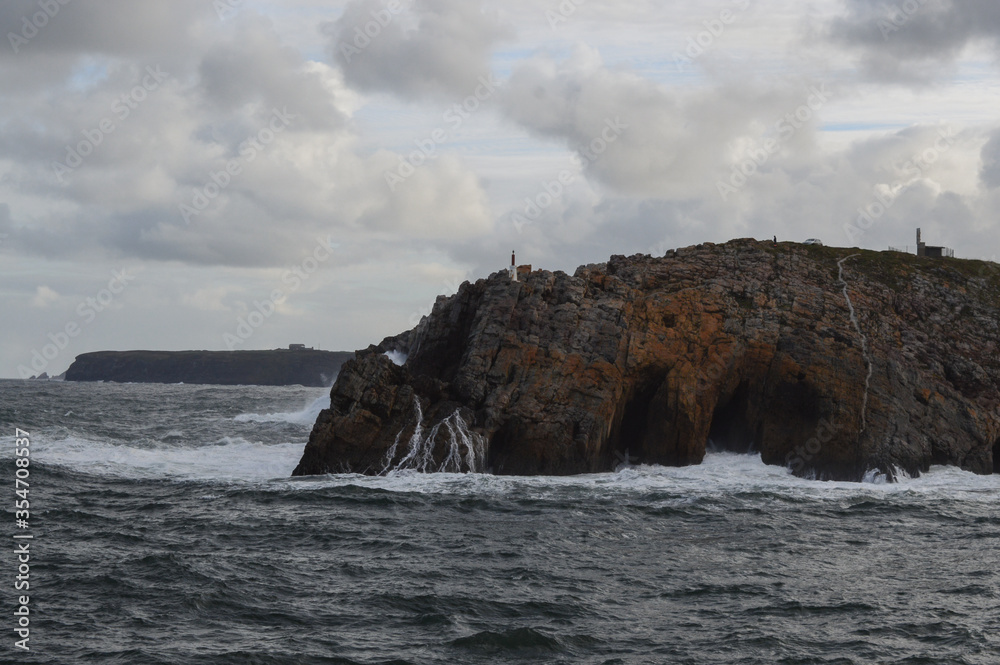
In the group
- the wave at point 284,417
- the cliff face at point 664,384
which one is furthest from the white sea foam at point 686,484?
the wave at point 284,417

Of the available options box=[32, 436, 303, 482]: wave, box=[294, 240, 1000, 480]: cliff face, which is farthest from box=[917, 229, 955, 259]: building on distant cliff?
box=[32, 436, 303, 482]: wave

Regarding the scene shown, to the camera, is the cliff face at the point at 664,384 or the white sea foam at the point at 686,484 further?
the cliff face at the point at 664,384

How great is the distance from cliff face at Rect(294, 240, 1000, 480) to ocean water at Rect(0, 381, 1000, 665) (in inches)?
73.2

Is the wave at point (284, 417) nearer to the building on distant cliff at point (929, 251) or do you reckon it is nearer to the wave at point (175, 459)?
the wave at point (175, 459)

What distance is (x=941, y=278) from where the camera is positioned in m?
57.7

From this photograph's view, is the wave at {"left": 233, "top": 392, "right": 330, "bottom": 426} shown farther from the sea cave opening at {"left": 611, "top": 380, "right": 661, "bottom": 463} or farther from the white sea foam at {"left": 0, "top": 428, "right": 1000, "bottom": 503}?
the sea cave opening at {"left": 611, "top": 380, "right": 661, "bottom": 463}

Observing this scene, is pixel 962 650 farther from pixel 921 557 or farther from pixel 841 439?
pixel 841 439

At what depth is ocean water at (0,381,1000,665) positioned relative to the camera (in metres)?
20.7

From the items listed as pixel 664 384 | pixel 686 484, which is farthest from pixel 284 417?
pixel 686 484

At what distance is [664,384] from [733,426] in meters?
5.56

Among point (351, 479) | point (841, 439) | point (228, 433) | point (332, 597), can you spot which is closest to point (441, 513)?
point (351, 479)

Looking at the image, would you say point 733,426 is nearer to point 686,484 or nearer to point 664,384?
point 664,384

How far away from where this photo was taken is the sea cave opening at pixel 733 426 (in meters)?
47.8

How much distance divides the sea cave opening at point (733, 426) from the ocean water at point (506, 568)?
2887 mm
